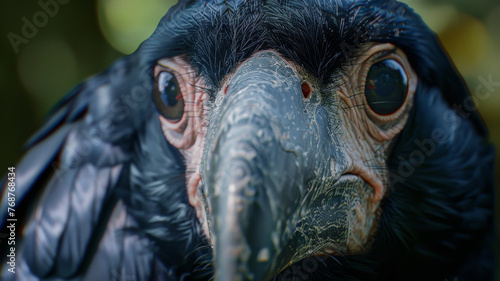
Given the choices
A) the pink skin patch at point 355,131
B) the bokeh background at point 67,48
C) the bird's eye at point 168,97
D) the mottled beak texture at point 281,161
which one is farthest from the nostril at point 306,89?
the bokeh background at point 67,48

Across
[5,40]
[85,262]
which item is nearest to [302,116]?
[85,262]

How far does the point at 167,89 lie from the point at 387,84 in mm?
710

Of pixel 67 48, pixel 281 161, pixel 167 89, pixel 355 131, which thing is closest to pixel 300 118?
pixel 281 161

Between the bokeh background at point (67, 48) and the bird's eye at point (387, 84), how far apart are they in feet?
4.59

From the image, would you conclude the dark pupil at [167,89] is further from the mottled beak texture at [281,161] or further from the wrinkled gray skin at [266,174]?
the wrinkled gray skin at [266,174]

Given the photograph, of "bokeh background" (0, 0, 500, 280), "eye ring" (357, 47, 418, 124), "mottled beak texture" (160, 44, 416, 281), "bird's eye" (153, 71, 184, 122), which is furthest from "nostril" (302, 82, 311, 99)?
"bokeh background" (0, 0, 500, 280)

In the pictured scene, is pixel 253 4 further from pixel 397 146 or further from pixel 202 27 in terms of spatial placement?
pixel 397 146

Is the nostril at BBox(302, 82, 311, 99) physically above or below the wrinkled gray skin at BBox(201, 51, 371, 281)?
above

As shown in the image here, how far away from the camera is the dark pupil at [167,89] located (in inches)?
52.4

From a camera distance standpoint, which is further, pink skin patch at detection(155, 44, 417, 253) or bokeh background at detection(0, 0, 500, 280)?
bokeh background at detection(0, 0, 500, 280)

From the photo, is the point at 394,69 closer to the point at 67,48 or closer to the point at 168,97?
the point at 168,97

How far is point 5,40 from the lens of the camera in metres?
2.46

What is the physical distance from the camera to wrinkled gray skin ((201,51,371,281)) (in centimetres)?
74

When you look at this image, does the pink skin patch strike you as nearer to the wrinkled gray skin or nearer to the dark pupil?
the dark pupil
